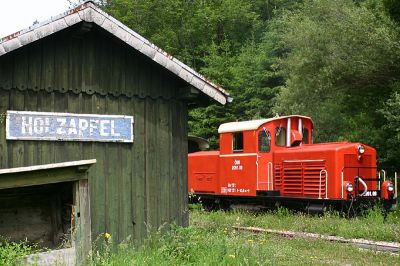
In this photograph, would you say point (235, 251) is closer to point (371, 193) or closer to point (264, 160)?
point (371, 193)

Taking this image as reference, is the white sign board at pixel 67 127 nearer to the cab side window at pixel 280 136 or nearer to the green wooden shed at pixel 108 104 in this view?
the green wooden shed at pixel 108 104

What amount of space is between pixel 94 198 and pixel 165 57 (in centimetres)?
266

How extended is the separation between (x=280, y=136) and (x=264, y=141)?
706mm

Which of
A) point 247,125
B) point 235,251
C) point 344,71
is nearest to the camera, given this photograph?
point 235,251

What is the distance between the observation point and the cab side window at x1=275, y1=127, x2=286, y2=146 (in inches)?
715

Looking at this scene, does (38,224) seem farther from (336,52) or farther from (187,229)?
(336,52)

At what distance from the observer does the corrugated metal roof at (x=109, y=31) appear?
808 centimetres

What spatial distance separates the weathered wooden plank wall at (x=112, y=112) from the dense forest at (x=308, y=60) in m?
7.57

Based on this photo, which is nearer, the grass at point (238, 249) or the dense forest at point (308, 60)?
the grass at point (238, 249)

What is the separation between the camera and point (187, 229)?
346 inches

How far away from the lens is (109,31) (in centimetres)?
886

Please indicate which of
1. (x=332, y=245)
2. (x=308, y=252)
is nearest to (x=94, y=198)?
(x=308, y=252)

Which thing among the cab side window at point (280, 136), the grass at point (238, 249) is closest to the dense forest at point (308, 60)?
the cab side window at point (280, 136)

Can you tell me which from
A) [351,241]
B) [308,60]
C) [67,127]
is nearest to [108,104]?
[67,127]
